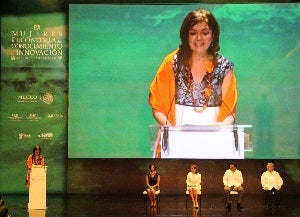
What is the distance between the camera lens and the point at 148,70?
10531 mm

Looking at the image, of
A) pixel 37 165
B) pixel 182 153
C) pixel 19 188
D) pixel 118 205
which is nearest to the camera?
pixel 37 165

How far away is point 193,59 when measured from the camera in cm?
1049

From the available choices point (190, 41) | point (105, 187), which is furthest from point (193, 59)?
point (105, 187)

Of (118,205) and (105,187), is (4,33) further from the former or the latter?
(118,205)

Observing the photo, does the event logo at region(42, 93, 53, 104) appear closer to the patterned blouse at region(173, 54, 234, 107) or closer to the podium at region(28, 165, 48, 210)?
the patterned blouse at region(173, 54, 234, 107)

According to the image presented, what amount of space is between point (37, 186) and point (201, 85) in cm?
390

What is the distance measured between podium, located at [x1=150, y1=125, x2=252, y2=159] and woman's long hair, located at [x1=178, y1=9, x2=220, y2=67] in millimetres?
1321

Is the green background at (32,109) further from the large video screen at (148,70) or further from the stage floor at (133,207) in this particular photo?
the stage floor at (133,207)

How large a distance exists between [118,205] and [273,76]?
3944 millimetres

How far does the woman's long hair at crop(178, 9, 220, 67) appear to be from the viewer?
10.5 meters

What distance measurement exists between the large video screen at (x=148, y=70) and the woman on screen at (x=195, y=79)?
14 cm

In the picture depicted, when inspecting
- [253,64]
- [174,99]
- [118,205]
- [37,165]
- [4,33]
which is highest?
[4,33]

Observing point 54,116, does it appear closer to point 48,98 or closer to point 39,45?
point 48,98

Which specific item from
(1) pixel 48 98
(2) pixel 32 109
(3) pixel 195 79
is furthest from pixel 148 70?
(2) pixel 32 109
